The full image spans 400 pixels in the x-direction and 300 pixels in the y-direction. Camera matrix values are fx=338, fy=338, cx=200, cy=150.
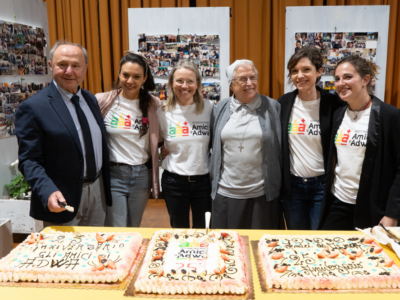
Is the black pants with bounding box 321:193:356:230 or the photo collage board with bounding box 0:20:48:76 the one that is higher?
the photo collage board with bounding box 0:20:48:76

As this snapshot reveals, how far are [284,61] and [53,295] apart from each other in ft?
13.4

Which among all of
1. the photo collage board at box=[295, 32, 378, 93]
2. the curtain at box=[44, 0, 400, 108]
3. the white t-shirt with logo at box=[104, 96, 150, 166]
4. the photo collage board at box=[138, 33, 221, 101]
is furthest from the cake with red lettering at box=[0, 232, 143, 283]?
the curtain at box=[44, 0, 400, 108]

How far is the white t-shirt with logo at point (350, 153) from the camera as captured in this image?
7.32ft

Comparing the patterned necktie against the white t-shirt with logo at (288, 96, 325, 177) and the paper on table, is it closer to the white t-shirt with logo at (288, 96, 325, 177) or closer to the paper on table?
the white t-shirt with logo at (288, 96, 325, 177)

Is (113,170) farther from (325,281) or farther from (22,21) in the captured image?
(22,21)

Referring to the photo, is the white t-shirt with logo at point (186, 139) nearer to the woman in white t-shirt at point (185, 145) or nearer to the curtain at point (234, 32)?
the woman in white t-shirt at point (185, 145)

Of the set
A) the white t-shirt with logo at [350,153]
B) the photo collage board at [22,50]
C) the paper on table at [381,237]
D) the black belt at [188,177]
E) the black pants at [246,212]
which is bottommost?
the black pants at [246,212]

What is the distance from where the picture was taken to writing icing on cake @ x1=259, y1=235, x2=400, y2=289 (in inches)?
58.1

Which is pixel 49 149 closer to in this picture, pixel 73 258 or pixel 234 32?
pixel 73 258

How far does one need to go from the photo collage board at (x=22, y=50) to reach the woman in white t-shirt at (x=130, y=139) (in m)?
1.70

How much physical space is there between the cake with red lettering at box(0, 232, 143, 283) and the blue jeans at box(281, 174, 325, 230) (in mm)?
1197

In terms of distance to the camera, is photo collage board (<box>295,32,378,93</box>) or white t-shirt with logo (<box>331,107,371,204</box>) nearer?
white t-shirt with logo (<box>331,107,371,204</box>)

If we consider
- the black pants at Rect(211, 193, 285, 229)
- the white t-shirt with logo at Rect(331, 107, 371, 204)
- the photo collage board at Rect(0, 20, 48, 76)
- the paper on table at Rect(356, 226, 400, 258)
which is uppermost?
the photo collage board at Rect(0, 20, 48, 76)

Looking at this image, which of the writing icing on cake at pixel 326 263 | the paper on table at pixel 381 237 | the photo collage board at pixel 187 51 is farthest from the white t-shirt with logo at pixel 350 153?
the photo collage board at pixel 187 51
